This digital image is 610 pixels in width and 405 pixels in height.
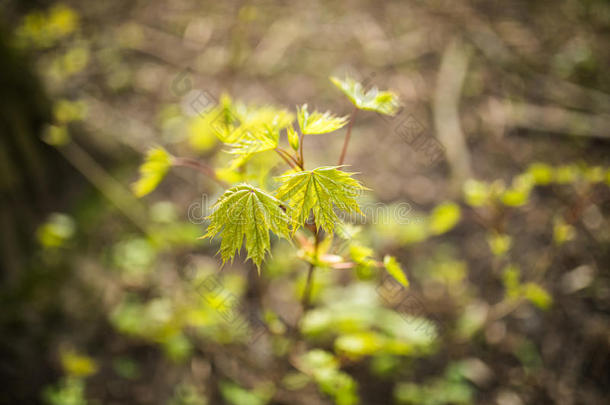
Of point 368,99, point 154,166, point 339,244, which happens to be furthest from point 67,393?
point 368,99

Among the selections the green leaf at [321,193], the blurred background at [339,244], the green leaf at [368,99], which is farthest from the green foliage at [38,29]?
the green leaf at [321,193]

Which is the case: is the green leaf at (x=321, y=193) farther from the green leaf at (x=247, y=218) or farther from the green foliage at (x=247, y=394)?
the green foliage at (x=247, y=394)

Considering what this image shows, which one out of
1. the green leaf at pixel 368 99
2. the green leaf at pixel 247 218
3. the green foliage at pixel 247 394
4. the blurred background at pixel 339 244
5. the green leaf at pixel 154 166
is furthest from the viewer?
the blurred background at pixel 339 244

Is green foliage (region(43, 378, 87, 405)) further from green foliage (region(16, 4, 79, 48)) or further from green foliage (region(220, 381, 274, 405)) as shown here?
green foliage (region(16, 4, 79, 48))

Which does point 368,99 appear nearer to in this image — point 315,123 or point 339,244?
point 315,123

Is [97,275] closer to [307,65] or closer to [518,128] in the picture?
[307,65]
